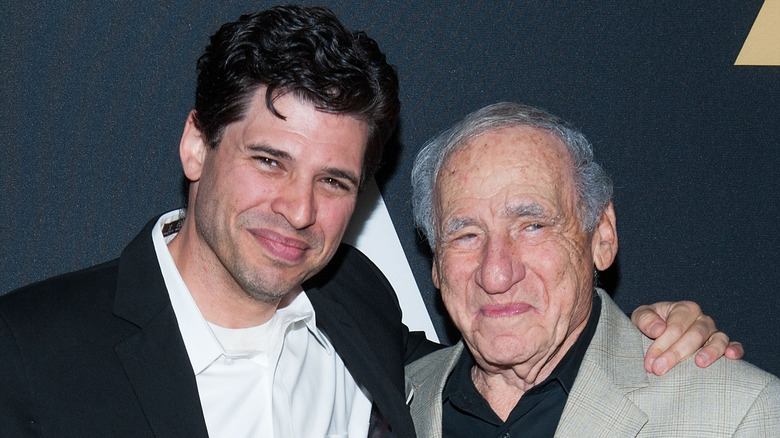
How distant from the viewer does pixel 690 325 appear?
2000 millimetres

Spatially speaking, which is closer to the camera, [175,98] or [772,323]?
[175,98]

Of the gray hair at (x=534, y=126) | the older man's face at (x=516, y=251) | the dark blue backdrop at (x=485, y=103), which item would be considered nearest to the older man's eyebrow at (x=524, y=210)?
the older man's face at (x=516, y=251)

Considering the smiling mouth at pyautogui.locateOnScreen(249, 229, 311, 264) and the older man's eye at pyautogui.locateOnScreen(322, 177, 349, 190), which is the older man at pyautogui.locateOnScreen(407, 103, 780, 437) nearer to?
the older man's eye at pyautogui.locateOnScreen(322, 177, 349, 190)

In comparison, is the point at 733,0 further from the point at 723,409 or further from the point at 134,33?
the point at 134,33

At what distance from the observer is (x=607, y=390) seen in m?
1.88

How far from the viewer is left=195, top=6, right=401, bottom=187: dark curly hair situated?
1.83 metres

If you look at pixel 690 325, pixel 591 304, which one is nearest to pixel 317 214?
pixel 591 304

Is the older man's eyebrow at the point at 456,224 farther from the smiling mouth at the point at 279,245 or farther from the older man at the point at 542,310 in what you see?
the smiling mouth at the point at 279,245

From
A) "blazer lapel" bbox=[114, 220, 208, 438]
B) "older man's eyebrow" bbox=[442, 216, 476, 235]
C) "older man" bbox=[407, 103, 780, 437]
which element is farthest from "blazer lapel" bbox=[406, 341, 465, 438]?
"blazer lapel" bbox=[114, 220, 208, 438]

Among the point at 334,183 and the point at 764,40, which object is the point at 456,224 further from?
the point at 764,40

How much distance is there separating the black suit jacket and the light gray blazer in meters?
0.87

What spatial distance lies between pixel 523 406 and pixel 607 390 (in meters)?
0.22

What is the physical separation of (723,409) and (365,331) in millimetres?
899

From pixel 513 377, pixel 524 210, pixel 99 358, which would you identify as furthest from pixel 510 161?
pixel 99 358
